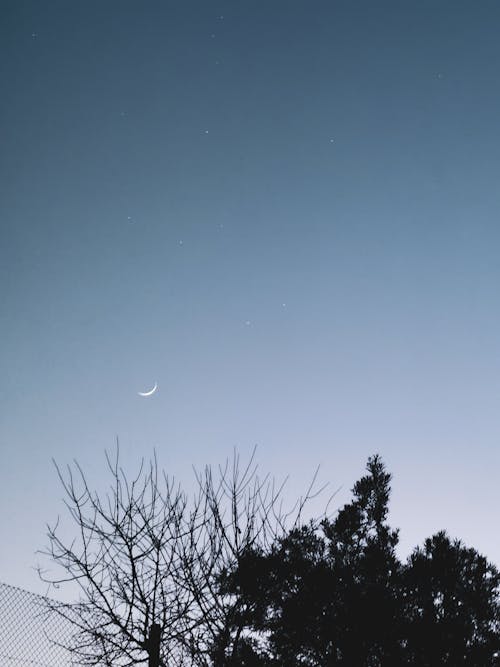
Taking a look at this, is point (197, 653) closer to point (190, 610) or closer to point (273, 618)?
point (190, 610)

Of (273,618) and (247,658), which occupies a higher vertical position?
(273,618)

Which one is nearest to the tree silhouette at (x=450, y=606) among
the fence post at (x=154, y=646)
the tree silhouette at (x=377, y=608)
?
the tree silhouette at (x=377, y=608)

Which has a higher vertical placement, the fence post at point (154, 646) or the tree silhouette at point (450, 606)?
the tree silhouette at point (450, 606)

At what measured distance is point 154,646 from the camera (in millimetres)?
4980

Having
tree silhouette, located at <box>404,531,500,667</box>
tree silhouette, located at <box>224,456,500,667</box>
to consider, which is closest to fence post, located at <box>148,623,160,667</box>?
tree silhouette, located at <box>224,456,500,667</box>

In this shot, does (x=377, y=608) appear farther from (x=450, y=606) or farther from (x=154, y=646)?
(x=154, y=646)

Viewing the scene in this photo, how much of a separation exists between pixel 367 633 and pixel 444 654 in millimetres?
1498

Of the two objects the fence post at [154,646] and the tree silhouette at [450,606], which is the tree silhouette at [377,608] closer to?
the tree silhouette at [450,606]

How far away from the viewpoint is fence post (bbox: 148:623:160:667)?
4941 mm

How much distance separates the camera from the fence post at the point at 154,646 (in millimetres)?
4941

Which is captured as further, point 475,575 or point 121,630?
point 475,575

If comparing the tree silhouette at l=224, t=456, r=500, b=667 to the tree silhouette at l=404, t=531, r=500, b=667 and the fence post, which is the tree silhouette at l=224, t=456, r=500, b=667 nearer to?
the tree silhouette at l=404, t=531, r=500, b=667

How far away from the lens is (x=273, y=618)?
9133mm

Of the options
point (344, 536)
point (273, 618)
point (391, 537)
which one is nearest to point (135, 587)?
point (273, 618)
